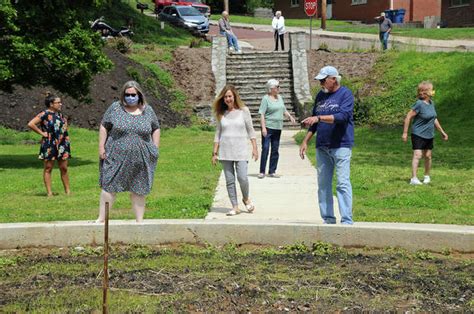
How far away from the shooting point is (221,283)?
7.04 metres

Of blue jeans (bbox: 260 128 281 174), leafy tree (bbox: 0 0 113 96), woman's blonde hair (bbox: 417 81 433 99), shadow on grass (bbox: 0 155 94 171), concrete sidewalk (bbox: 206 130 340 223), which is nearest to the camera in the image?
concrete sidewalk (bbox: 206 130 340 223)

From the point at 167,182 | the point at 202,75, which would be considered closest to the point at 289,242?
the point at 167,182

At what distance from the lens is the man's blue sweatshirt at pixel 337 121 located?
30.2 ft

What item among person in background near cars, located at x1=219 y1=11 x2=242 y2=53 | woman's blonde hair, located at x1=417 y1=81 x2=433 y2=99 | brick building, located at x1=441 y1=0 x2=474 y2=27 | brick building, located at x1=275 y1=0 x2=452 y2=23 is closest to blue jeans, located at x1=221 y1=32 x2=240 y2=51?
person in background near cars, located at x1=219 y1=11 x2=242 y2=53

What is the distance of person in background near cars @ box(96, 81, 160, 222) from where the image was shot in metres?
9.20

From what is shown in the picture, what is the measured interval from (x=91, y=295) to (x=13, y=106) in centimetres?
1808

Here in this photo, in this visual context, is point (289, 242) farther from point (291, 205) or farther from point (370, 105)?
point (370, 105)

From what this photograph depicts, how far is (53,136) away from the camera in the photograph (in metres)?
13.1

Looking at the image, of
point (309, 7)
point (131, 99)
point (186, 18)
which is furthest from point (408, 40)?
point (131, 99)

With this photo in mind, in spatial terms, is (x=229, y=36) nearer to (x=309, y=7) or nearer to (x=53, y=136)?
(x=309, y=7)

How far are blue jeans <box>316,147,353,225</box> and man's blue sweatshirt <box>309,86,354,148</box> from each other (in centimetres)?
8

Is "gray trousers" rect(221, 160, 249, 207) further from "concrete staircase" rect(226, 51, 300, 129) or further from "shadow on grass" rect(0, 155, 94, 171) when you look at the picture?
"concrete staircase" rect(226, 51, 300, 129)

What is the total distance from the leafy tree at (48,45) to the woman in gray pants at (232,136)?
269 inches

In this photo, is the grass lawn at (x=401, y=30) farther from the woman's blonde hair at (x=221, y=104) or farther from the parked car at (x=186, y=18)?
the woman's blonde hair at (x=221, y=104)
